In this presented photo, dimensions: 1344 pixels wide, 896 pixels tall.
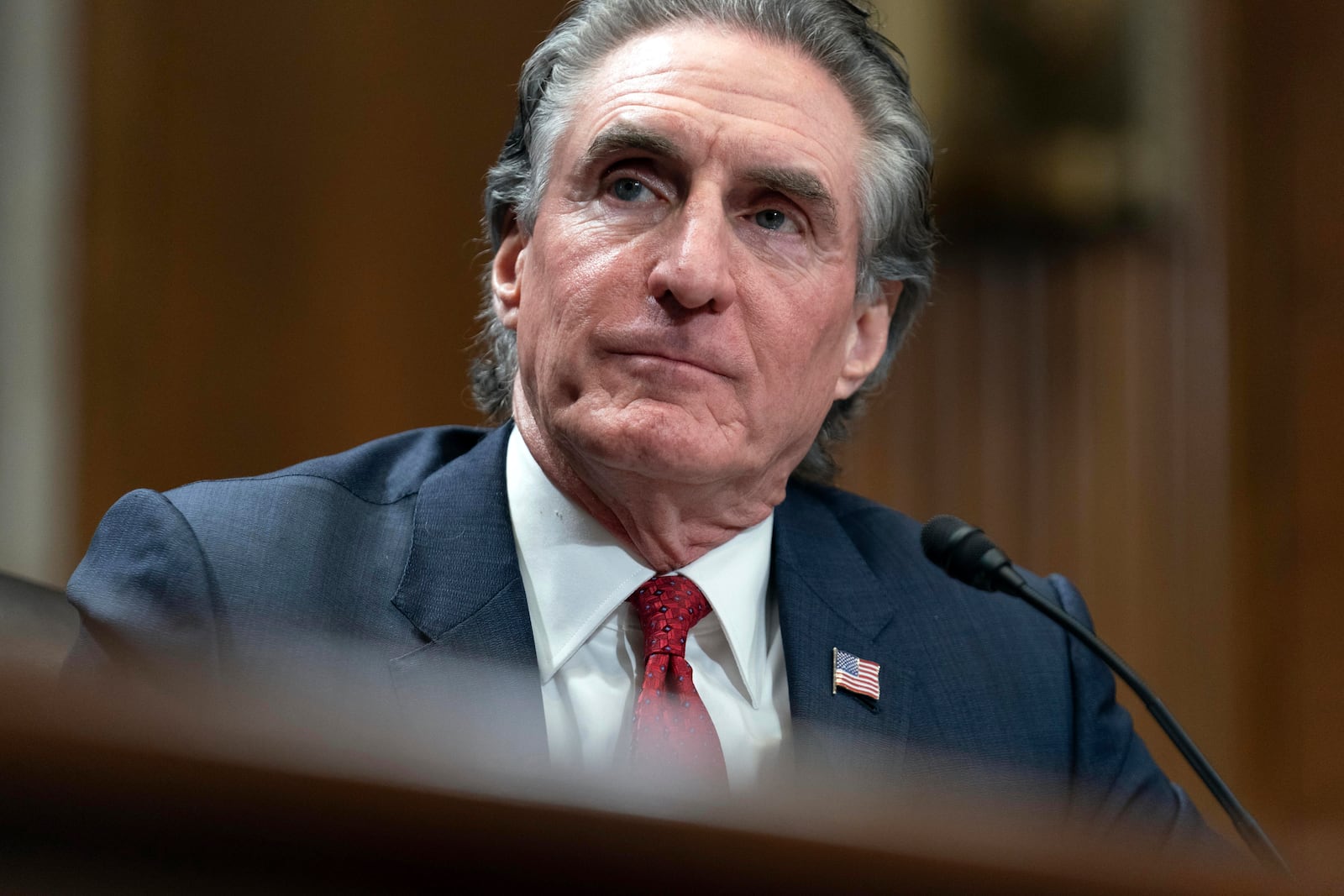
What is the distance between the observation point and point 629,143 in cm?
165

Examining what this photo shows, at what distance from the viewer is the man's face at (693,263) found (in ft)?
5.17

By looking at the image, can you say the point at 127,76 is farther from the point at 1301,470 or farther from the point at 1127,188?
the point at 1301,470

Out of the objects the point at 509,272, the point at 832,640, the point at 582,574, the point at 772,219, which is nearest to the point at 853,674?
the point at 832,640

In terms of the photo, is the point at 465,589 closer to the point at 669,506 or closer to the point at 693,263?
the point at 669,506

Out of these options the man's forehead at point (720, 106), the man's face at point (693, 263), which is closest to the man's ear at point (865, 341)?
the man's face at point (693, 263)

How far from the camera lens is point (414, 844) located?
0.46 m

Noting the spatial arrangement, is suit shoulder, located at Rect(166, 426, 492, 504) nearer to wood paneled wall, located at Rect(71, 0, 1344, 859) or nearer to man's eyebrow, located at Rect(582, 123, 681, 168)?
man's eyebrow, located at Rect(582, 123, 681, 168)

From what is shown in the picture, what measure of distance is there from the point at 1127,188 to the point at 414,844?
11.4 ft

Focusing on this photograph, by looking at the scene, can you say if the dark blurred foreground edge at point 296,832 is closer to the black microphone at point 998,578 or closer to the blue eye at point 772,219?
the black microphone at point 998,578

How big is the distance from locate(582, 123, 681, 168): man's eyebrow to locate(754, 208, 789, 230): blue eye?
13cm

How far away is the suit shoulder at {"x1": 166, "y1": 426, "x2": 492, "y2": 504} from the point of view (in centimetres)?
166

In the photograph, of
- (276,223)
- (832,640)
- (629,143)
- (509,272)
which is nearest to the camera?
(629,143)

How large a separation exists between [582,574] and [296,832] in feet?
4.02

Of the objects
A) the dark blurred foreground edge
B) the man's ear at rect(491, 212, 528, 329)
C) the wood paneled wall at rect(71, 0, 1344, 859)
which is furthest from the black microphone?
the wood paneled wall at rect(71, 0, 1344, 859)
